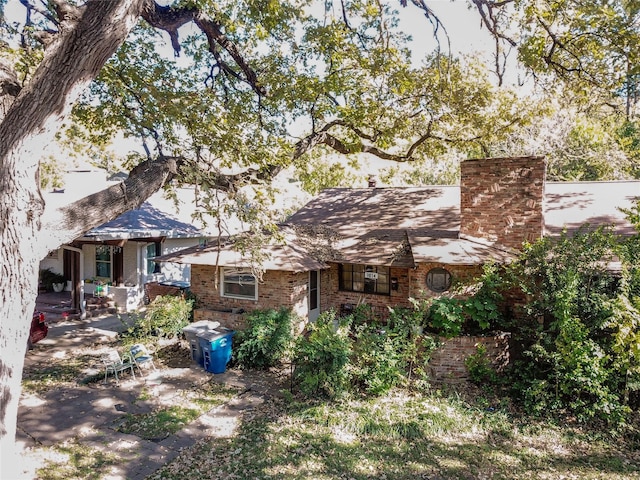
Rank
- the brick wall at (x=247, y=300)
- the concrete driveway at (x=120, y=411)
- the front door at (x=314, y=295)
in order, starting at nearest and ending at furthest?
the concrete driveway at (x=120, y=411), the brick wall at (x=247, y=300), the front door at (x=314, y=295)

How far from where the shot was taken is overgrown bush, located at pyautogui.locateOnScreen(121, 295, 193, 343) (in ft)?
39.1

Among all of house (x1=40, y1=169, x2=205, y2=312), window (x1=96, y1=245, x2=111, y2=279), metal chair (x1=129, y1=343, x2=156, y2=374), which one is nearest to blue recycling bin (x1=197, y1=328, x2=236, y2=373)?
metal chair (x1=129, y1=343, x2=156, y2=374)

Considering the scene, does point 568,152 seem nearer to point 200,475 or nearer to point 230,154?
point 230,154

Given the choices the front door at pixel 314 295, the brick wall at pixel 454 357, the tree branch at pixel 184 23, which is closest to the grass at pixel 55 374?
the front door at pixel 314 295

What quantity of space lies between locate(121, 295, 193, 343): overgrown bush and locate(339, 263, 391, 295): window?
4993 millimetres

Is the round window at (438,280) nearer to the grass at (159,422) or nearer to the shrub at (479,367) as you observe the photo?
the shrub at (479,367)

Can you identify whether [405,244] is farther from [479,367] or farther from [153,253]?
[153,253]

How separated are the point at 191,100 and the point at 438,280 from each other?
7.23m

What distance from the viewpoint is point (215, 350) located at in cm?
1034

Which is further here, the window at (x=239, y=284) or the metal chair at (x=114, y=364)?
the window at (x=239, y=284)

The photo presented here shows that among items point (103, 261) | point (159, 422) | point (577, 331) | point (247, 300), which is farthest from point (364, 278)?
point (103, 261)

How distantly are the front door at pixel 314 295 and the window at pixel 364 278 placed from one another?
0.82 m

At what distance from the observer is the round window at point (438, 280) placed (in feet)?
34.8

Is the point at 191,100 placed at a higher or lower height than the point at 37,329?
higher
